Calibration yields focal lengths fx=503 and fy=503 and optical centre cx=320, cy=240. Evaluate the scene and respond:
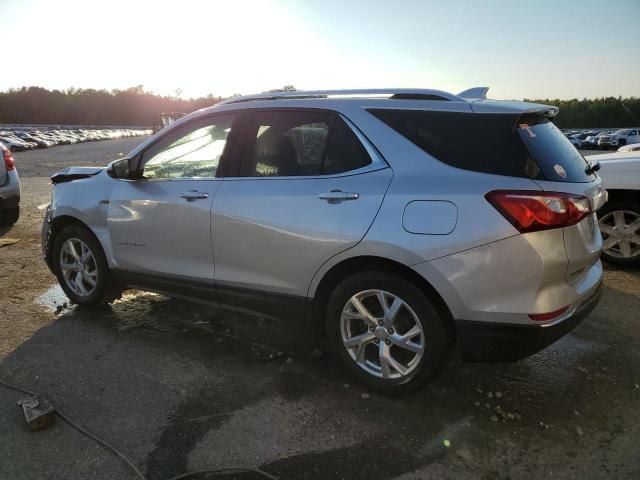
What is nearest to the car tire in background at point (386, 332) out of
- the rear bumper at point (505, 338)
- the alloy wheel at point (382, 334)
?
the alloy wheel at point (382, 334)

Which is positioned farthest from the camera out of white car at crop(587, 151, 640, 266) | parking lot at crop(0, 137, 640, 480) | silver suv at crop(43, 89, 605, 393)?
white car at crop(587, 151, 640, 266)

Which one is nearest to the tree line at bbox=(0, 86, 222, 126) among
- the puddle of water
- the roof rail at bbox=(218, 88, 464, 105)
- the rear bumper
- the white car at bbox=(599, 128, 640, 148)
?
the white car at bbox=(599, 128, 640, 148)

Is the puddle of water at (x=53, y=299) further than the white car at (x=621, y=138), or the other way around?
the white car at (x=621, y=138)

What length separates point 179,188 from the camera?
3707mm

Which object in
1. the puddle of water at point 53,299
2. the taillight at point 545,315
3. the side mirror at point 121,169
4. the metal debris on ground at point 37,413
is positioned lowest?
the puddle of water at point 53,299

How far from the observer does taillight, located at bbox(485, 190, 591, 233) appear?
252 cm

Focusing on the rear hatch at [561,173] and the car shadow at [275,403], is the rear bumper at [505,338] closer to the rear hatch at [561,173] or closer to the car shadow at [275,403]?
the rear hatch at [561,173]

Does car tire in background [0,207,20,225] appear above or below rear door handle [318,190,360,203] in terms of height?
below

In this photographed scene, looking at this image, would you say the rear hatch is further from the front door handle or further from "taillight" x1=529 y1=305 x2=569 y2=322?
the front door handle

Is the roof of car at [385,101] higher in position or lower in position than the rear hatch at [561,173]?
higher

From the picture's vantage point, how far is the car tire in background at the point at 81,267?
4.31m

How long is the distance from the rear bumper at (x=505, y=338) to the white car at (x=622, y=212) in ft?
11.0

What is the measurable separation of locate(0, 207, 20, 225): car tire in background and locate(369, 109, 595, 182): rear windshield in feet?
24.2

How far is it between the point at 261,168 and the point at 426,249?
1.32 meters
